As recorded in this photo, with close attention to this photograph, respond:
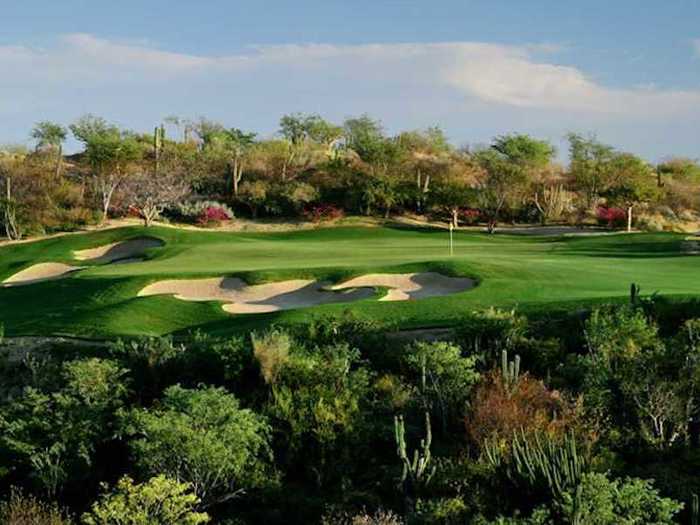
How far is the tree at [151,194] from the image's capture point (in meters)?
58.8

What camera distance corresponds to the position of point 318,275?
30.8 meters

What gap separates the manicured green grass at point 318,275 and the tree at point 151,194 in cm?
950

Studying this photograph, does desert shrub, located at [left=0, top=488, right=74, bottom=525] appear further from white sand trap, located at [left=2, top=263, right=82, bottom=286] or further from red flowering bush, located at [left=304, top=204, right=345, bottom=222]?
red flowering bush, located at [left=304, top=204, right=345, bottom=222]

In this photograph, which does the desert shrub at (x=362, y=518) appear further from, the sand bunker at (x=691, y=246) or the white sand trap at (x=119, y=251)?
the white sand trap at (x=119, y=251)

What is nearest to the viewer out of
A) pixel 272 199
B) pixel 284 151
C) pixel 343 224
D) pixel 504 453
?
pixel 504 453

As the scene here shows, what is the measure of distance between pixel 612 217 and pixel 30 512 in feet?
171

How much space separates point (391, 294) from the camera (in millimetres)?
28203

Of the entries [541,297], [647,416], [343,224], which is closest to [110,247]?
[343,224]

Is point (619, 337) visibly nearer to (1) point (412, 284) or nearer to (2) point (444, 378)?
(2) point (444, 378)

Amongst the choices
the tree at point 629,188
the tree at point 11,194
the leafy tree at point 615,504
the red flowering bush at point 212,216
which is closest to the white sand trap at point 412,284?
the leafy tree at point 615,504

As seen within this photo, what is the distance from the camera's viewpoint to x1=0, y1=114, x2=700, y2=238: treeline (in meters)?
60.1

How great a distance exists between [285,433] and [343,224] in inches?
1745

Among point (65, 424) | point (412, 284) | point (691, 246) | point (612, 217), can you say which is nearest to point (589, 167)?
point (612, 217)

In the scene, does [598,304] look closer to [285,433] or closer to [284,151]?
[285,433]
